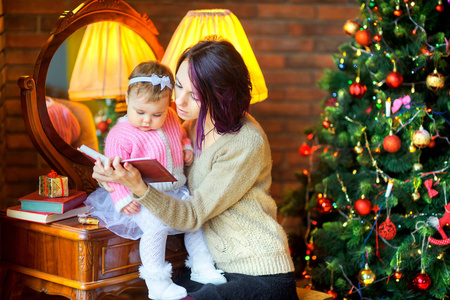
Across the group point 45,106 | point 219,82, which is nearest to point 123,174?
point 219,82

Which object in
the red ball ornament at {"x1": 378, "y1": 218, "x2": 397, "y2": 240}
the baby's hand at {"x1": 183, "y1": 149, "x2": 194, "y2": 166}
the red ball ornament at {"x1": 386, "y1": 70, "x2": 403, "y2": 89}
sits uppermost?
the red ball ornament at {"x1": 386, "y1": 70, "x2": 403, "y2": 89}

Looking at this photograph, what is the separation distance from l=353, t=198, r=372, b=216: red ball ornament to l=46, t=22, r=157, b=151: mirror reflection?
3.38 feet

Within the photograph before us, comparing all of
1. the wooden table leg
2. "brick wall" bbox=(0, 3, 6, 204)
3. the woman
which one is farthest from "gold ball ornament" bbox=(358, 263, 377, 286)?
"brick wall" bbox=(0, 3, 6, 204)

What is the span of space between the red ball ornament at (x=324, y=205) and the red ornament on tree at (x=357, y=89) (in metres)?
0.48

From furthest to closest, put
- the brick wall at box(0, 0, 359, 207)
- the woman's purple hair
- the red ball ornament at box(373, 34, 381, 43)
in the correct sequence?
the brick wall at box(0, 0, 359, 207)
the red ball ornament at box(373, 34, 381, 43)
the woman's purple hair

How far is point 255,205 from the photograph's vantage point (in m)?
1.89

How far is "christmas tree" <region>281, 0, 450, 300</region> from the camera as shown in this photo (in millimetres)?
2193

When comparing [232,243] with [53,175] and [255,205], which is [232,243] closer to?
[255,205]

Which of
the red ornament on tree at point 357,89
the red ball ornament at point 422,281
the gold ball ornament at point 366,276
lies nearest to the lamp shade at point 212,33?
the red ornament on tree at point 357,89

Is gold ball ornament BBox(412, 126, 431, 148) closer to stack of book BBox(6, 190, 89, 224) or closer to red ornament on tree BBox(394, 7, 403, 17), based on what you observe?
red ornament on tree BBox(394, 7, 403, 17)

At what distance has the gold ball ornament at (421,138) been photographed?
214 cm

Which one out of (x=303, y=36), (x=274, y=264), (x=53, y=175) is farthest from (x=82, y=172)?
(x=303, y=36)

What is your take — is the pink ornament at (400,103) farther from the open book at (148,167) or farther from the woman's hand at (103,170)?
the woman's hand at (103,170)

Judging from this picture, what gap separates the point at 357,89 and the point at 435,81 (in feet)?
0.99
